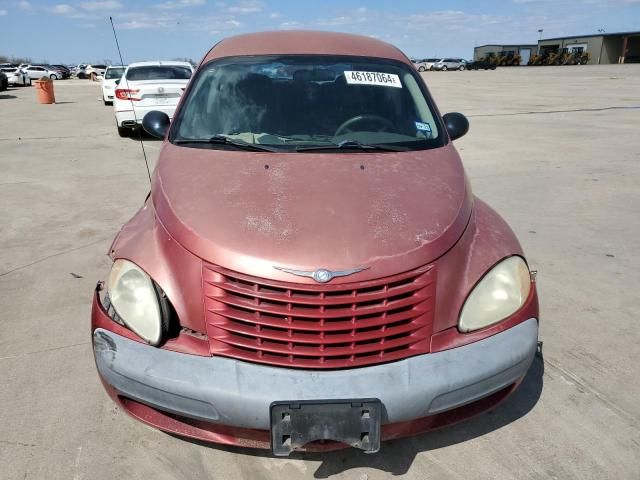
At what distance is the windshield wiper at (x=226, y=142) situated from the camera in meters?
2.83

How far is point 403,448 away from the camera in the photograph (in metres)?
2.32

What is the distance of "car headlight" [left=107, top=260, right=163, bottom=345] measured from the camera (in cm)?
206

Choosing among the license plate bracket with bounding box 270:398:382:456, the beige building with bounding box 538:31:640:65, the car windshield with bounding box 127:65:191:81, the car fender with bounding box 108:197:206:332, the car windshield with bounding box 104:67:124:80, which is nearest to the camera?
the license plate bracket with bounding box 270:398:382:456

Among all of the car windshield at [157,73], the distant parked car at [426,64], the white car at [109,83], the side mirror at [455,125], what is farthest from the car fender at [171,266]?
the distant parked car at [426,64]

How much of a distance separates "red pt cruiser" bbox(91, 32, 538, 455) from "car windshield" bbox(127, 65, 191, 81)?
9.74m

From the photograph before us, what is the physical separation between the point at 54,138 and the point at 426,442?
11.3m

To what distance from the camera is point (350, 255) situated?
1981 millimetres

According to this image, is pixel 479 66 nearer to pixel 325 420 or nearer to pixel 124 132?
pixel 124 132

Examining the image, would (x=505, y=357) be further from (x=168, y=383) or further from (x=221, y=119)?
(x=221, y=119)

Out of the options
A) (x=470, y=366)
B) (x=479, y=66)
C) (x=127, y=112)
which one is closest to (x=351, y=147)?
(x=470, y=366)

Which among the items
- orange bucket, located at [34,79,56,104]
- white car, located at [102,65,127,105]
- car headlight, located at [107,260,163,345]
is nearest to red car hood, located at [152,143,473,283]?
car headlight, located at [107,260,163,345]

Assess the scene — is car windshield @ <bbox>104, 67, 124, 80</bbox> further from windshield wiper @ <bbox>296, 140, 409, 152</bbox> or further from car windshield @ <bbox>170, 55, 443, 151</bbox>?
windshield wiper @ <bbox>296, 140, 409, 152</bbox>

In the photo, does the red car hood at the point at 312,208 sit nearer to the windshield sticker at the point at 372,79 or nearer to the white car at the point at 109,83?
the windshield sticker at the point at 372,79

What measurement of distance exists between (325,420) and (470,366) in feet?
1.97
